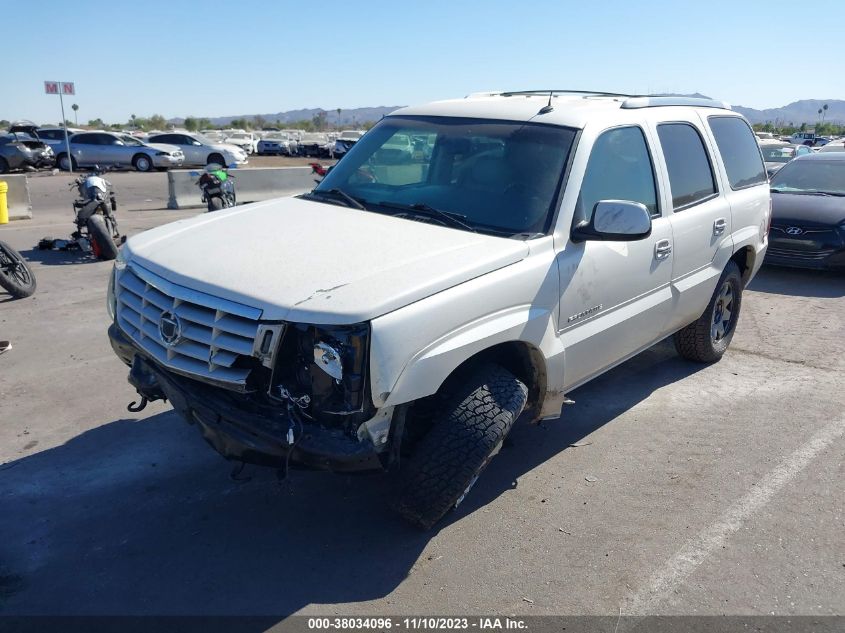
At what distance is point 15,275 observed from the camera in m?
8.03

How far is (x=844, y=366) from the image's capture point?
250 inches

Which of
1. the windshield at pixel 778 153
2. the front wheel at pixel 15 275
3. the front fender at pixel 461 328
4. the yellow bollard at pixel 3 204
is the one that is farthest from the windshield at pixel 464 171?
the windshield at pixel 778 153

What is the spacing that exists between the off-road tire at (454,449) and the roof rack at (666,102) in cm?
236

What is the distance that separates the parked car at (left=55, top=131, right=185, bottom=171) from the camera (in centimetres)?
2892

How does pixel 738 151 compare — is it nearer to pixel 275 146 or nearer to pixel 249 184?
pixel 249 184

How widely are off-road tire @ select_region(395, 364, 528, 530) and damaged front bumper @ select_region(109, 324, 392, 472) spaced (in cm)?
22

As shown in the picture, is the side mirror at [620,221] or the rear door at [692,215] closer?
the side mirror at [620,221]

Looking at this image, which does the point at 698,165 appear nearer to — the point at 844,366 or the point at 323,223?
the point at 844,366

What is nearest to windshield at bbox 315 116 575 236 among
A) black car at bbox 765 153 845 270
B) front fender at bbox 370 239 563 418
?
front fender at bbox 370 239 563 418

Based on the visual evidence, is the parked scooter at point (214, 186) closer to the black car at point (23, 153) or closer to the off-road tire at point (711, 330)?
the off-road tire at point (711, 330)

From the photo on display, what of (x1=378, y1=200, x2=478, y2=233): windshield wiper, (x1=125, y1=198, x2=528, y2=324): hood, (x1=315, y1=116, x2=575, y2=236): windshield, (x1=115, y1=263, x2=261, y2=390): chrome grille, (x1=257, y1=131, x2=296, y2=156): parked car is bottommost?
(x1=257, y1=131, x2=296, y2=156): parked car

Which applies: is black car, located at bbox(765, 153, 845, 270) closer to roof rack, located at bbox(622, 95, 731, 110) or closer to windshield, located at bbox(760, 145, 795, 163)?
roof rack, located at bbox(622, 95, 731, 110)

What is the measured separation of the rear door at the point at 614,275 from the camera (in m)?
4.09

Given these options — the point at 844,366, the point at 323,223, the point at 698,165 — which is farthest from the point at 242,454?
the point at 844,366
